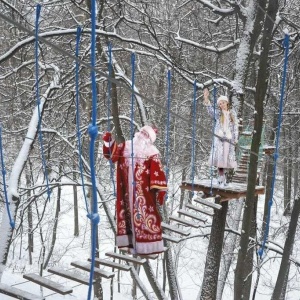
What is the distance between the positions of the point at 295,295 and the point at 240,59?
9.84 metres

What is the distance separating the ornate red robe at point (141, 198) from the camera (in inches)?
174

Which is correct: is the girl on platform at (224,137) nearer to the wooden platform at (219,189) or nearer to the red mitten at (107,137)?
the wooden platform at (219,189)

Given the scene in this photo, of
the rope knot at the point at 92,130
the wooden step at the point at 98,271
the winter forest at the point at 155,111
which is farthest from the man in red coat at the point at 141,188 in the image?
the rope knot at the point at 92,130

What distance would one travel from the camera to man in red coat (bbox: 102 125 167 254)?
14.5 feet

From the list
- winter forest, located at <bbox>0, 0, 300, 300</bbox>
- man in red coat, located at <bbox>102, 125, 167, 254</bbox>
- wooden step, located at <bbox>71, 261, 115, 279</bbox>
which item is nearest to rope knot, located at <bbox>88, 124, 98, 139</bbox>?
winter forest, located at <bbox>0, 0, 300, 300</bbox>

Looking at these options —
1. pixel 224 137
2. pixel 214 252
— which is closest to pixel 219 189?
pixel 224 137

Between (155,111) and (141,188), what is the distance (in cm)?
886

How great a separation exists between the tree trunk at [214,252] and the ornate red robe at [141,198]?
209 centimetres

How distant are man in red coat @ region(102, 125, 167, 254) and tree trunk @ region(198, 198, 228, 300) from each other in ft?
6.85

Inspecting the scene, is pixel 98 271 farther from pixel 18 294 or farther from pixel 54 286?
pixel 18 294

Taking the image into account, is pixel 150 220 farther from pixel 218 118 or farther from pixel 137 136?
pixel 218 118

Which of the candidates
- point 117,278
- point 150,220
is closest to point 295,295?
point 117,278

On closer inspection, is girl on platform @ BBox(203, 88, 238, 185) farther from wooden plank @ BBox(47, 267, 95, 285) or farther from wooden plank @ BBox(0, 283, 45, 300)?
wooden plank @ BBox(0, 283, 45, 300)

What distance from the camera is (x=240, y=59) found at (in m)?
6.26
